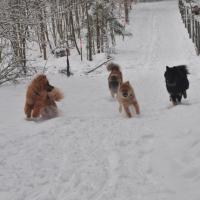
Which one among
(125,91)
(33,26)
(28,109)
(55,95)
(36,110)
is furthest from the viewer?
(33,26)

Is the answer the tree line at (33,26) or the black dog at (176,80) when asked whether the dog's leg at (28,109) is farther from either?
the tree line at (33,26)

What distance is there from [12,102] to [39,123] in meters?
3.53

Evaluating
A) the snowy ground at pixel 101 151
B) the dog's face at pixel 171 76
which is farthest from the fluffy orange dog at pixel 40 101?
the dog's face at pixel 171 76

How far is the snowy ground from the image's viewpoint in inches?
224

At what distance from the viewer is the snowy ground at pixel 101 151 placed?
18.6ft

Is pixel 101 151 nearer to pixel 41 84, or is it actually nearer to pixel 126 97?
pixel 126 97

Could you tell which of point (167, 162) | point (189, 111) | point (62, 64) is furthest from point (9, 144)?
point (62, 64)

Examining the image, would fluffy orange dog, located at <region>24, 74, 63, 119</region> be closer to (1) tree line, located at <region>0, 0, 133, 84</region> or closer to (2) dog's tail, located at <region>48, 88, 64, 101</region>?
(2) dog's tail, located at <region>48, 88, 64, 101</region>

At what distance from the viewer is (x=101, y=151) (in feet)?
24.3

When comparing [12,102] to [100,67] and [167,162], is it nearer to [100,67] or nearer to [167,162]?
[167,162]

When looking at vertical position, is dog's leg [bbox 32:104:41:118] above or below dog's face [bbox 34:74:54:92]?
below

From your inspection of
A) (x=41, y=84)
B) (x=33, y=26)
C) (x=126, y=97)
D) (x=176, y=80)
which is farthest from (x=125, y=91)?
(x=33, y=26)

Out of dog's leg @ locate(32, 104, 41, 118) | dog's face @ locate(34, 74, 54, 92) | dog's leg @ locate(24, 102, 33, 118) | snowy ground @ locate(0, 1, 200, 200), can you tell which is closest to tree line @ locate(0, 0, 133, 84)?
snowy ground @ locate(0, 1, 200, 200)

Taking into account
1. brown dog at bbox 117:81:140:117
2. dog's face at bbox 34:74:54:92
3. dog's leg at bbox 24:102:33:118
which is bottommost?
dog's leg at bbox 24:102:33:118
